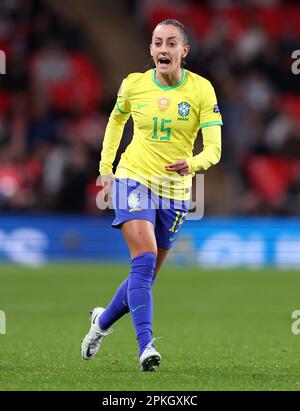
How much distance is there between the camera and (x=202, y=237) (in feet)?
55.8

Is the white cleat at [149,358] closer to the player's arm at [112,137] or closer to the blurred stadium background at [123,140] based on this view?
the player's arm at [112,137]

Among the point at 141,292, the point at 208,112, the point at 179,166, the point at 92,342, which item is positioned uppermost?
the point at 208,112

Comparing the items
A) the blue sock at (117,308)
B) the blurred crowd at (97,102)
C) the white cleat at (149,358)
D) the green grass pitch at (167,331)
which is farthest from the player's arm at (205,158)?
the blurred crowd at (97,102)

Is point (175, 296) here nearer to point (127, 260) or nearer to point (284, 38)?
point (127, 260)

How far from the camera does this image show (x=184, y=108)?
6684 mm

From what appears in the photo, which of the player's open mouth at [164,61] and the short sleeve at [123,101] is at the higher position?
the player's open mouth at [164,61]

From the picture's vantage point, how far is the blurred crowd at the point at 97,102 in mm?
16953

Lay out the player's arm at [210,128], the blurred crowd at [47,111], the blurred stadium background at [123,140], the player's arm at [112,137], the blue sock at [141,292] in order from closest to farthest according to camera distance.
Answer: the blue sock at [141,292]
the player's arm at [210,128]
the player's arm at [112,137]
the blurred stadium background at [123,140]
the blurred crowd at [47,111]

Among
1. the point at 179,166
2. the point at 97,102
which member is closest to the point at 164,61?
the point at 179,166

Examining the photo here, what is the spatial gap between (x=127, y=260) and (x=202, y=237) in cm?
123

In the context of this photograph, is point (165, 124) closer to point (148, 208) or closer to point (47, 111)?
point (148, 208)

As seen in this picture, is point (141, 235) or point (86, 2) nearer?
point (141, 235)

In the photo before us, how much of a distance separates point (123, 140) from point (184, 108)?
1023 centimetres

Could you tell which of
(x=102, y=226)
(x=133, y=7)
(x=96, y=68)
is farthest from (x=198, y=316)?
(x=133, y=7)
